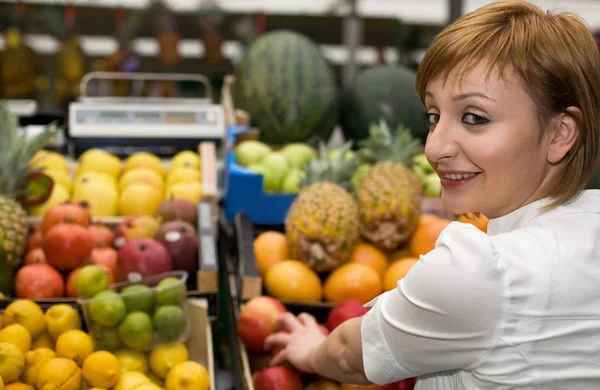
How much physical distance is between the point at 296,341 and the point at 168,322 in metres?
0.33

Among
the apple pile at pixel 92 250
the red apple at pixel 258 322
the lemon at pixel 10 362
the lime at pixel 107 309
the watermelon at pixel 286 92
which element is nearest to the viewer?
the lemon at pixel 10 362

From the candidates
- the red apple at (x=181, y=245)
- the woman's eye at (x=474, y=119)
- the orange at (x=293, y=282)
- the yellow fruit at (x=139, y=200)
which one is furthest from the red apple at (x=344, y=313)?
the yellow fruit at (x=139, y=200)

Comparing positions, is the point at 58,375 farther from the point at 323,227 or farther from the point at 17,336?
the point at 323,227

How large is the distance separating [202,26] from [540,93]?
12.8 ft

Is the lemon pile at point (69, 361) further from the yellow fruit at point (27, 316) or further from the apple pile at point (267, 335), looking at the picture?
the apple pile at point (267, 335)

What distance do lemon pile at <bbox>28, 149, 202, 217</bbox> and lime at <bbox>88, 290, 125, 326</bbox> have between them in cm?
72

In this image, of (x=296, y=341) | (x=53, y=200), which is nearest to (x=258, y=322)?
(x=296, y=341)

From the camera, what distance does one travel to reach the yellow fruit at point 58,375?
132 centimetres

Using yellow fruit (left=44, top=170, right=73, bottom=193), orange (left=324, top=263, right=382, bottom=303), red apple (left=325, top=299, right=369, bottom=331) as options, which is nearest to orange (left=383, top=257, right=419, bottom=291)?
orange (left=324, top=263, right=382, bottom=303)

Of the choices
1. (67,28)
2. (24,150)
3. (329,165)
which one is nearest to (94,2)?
(67,28)

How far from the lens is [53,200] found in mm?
2330

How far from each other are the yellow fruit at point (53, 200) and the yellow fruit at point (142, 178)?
0.69 feet

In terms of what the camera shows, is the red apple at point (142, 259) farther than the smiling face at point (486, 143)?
Yes

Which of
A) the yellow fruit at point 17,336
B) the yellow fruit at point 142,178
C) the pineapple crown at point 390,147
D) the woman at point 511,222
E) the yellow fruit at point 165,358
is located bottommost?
the yellow fruit at point 165,358
